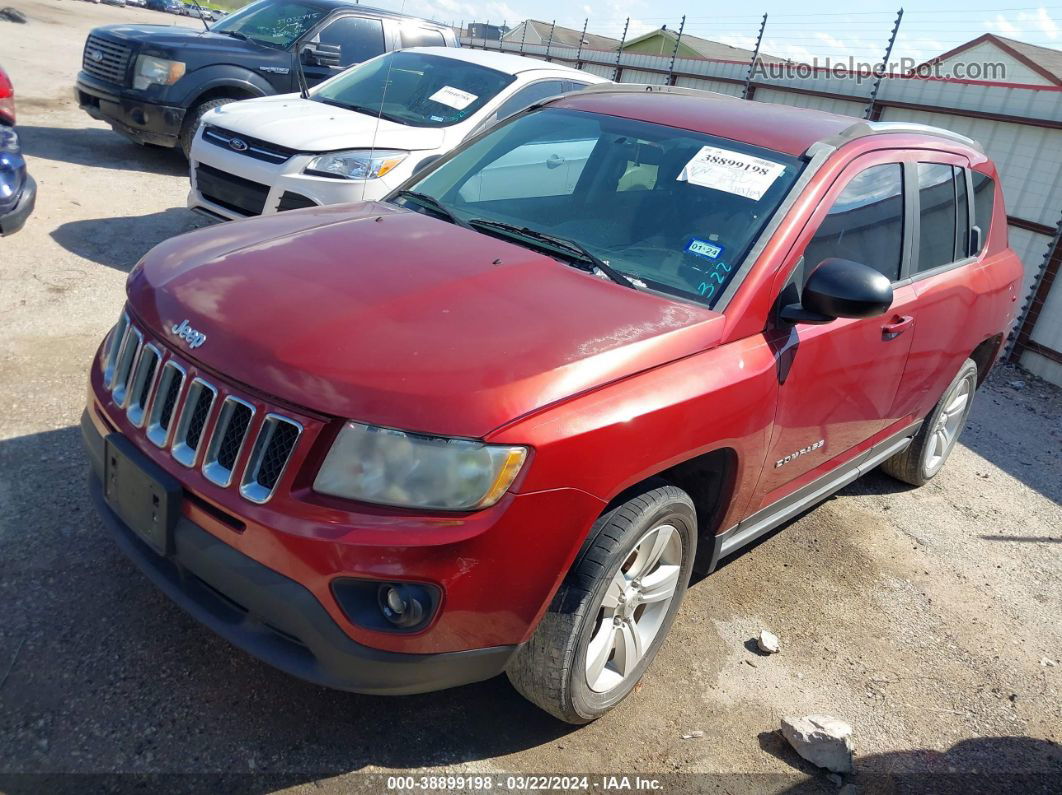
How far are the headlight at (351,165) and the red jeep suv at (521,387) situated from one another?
7.73ft

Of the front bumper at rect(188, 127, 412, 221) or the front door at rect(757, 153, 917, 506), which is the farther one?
the front bumper at rect(188, 127, 412, 221)

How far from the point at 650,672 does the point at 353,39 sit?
7995 mm

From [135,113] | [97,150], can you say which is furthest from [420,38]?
[97,150]

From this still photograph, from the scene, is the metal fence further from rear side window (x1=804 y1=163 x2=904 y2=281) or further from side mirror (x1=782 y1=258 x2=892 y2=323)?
side mirror (x1=782 y1=258 x2=892 y2=323)

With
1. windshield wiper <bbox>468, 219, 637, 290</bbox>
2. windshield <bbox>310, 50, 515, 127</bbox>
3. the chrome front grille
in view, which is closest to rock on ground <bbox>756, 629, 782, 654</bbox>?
windshield wiper <bbox>468, 219, 637, 290</bbox>

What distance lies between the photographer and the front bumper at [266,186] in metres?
6.05

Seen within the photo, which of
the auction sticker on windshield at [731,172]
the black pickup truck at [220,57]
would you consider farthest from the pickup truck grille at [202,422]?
the black pickup truck at [220,57]

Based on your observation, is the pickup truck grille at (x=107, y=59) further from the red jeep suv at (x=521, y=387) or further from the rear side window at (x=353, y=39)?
the red jeep suv at (x=521, y=387)

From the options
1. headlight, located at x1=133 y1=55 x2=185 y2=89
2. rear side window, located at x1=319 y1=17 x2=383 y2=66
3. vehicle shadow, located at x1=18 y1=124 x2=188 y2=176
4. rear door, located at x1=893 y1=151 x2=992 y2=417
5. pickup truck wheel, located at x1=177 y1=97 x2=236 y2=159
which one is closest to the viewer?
rear door, located at x1=893 y1=151 x2=992 y2=417

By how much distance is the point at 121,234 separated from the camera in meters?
6.82

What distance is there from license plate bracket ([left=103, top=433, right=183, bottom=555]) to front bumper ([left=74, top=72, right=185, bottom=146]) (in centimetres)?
689

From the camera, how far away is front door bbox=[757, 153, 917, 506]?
3.15 meters

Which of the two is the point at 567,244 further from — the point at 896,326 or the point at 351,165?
the point at 351,165

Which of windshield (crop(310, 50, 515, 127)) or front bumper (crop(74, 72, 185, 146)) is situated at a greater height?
windshield (crop(310, 50, 515, 127))
